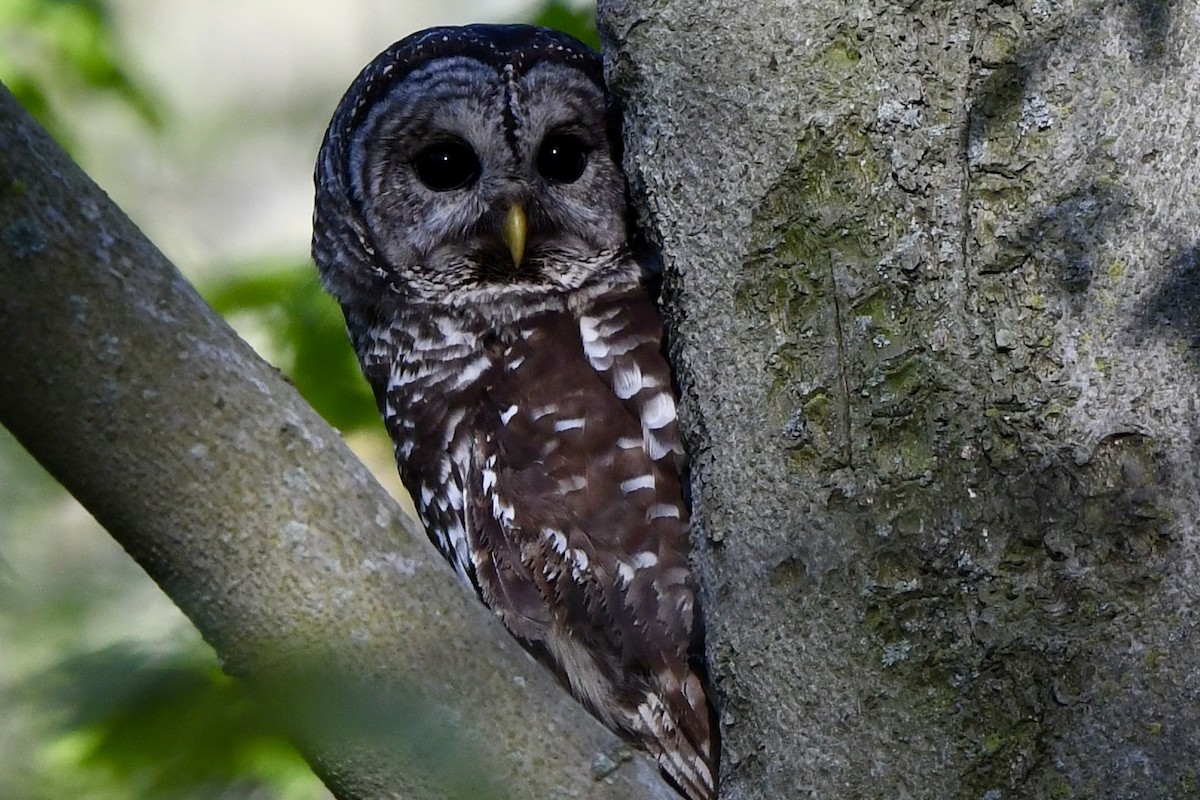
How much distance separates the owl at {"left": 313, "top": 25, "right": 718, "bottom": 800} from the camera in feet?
8.95

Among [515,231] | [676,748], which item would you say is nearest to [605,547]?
[676,748]

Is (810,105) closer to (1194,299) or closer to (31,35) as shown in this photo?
(1194,299)

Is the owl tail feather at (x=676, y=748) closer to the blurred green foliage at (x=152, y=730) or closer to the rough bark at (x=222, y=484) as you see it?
the rough bark at (x=222, y=484)

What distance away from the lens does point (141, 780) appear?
1.08m

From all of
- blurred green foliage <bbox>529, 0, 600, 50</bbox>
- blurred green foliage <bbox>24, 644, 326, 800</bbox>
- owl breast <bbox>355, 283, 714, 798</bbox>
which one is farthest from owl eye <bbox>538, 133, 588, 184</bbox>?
blurred green foliage <bbox>24, 644, 326, 800</bbox>

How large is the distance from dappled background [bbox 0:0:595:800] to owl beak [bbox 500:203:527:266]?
0.52 metres

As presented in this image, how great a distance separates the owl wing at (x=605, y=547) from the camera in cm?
270

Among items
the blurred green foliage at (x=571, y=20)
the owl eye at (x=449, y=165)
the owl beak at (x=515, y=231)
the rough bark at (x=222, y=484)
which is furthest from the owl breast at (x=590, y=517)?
the rough bark at (x=222, y=484)

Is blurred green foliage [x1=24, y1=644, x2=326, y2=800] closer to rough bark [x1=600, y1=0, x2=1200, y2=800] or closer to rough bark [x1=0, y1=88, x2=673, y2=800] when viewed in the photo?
rough bark [x1=0, y1=88, x2=673, y2=800]

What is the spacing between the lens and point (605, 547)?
8.99ft

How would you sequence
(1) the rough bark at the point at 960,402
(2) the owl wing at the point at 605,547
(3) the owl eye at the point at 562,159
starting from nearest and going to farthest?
(1) the rough bark at the point at 960,402 < (2) the owl wing at the point at 605,547 < (3) the owl eye at the point at 562,159

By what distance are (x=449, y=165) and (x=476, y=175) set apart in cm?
8

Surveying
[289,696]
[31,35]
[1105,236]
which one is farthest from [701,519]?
[31,35]

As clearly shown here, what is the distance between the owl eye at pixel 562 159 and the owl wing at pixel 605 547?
68 centimetres
